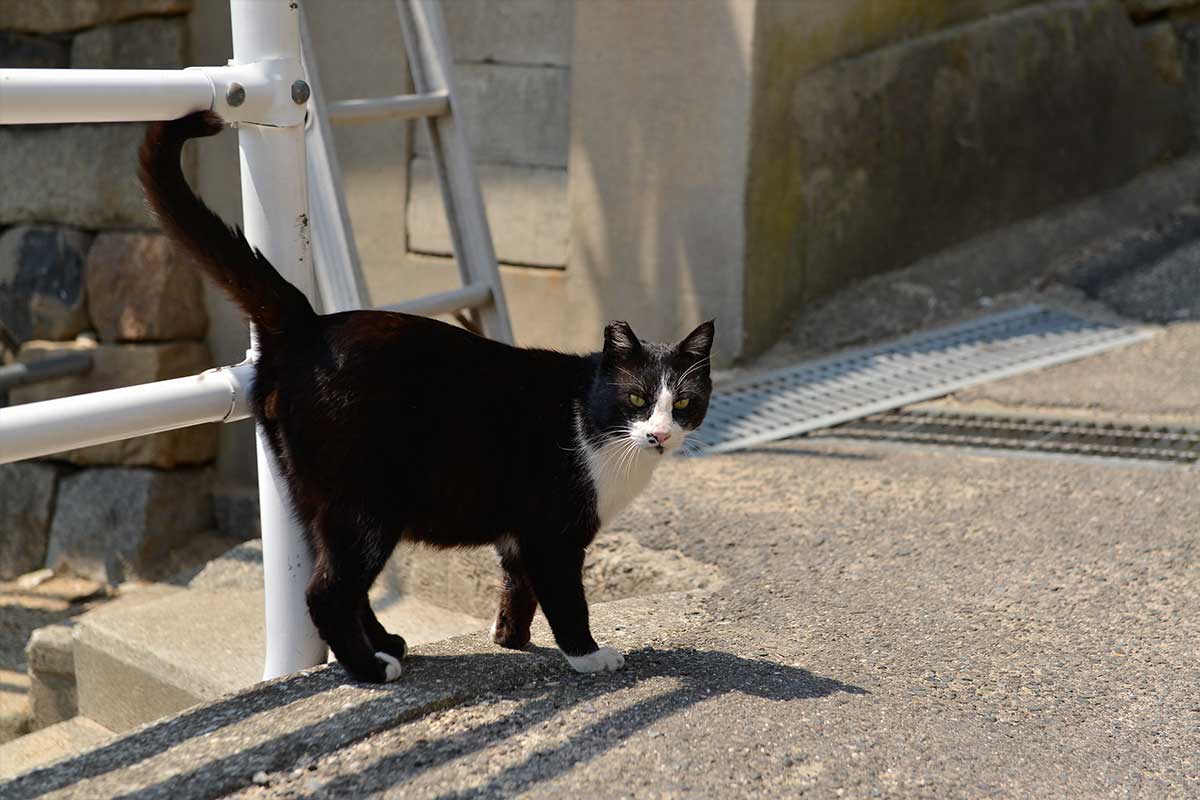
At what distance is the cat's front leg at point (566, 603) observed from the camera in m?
2.17

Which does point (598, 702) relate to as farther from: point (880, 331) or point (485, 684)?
point (880, 331)

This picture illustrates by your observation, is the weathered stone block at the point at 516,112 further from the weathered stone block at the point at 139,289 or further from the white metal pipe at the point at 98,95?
the white metal pipe at the point at 98,95

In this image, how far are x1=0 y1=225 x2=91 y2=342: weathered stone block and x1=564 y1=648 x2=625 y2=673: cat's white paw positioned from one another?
3386 millimetres

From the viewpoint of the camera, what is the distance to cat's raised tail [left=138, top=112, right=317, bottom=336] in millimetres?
2006

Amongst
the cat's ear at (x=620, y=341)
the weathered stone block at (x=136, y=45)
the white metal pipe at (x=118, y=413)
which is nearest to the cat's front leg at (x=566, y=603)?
the cat's ear at (x=620, y=341)

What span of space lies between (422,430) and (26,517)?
3413mm

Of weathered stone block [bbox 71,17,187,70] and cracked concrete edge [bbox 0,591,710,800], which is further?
weathered stone block [bbox 71,17,187,70]

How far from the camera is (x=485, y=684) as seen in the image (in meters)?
2.10

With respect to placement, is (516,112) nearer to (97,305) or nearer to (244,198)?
(97,305)

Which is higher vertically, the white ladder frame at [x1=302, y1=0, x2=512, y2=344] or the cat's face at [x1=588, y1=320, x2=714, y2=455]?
the white ladder frame at [x1=302, y1=0, x2=512, y2=344]

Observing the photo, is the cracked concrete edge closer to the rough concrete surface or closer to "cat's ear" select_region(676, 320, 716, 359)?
the rough concrete surface

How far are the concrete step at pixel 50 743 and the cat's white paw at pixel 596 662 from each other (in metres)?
1.47

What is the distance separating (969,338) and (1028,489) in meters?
1.39

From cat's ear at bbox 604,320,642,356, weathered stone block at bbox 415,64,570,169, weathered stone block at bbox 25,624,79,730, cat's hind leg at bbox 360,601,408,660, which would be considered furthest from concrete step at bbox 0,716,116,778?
weathered stone block at bbox 415,64,570,169
